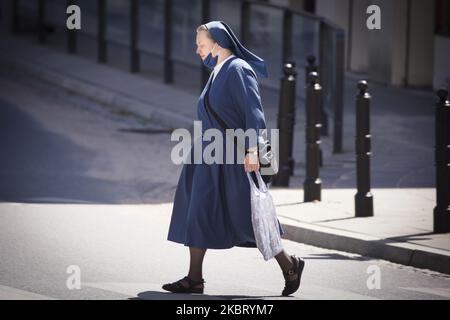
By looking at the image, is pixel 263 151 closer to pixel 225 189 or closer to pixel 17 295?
pixel 225 189

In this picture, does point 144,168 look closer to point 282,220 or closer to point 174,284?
point 282,220

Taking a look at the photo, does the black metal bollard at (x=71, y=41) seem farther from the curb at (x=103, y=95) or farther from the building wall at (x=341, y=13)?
the building wall at (x=341, y=13)

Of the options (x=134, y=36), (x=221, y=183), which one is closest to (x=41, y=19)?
(x=134, y=36)

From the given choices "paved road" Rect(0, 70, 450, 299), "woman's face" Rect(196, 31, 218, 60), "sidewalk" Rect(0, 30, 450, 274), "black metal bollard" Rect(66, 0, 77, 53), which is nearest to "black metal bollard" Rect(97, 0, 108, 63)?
"sidewalk" Rect(0, 30, 450, 274)

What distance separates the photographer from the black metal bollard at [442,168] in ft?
34.3

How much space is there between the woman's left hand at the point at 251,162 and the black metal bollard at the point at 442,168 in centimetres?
246

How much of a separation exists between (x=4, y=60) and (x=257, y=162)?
15.8 m

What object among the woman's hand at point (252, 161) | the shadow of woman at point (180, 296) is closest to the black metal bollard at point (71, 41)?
the shadow of woman at point (180, 296)

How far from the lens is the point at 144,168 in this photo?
1463 cm

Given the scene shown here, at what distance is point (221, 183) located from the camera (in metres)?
8.59

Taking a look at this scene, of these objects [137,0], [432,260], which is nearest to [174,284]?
[432,260]

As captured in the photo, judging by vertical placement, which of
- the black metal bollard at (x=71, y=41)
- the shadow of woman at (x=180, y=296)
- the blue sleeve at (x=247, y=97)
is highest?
the black metal bollard at (x=71, y=41)
